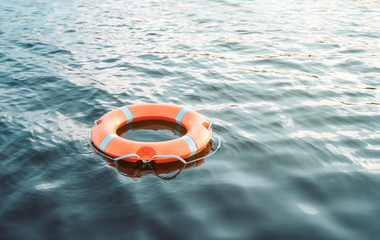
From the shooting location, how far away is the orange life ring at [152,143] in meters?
3.55

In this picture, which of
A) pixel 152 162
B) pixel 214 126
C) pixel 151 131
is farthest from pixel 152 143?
pixel 214 126

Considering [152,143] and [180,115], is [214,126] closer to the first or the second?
[180,115]

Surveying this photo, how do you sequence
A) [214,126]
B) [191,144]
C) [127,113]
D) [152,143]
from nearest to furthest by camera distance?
[152,143] → [191,144] → [127,113] → [214,126]

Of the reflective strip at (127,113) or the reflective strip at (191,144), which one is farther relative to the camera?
the reflective strip at (127,113)

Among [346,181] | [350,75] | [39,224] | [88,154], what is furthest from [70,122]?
[350,75]

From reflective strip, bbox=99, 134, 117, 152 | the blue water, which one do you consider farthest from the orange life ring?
the blue water

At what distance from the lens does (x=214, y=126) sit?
4.42 meters

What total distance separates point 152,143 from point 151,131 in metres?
0.79

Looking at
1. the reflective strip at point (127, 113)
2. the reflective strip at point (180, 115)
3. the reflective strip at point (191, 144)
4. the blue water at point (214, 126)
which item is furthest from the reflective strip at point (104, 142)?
the reflective strip at point (180, 115)

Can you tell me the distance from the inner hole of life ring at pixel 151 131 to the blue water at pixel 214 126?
51cm

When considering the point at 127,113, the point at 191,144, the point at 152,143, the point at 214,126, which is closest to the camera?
the point at 152,143

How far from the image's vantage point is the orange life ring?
3.55 meters

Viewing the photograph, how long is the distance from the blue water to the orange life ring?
0.18 meters

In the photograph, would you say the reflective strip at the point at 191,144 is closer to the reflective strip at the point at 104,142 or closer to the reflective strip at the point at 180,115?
the reflective strip at the point at 180,115
